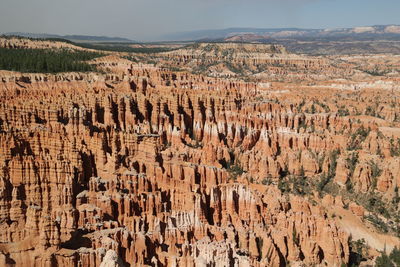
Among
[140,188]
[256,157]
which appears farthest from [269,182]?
[140,188]

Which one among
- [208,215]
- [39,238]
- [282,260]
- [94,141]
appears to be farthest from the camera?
[94,141]

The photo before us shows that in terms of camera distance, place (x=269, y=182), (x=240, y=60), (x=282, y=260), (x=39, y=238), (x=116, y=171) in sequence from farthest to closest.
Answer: (x=240, y=60) < (x=269, y=182) < (x=116, y=171) < (x=282, y=260) < (x=39, y=238)

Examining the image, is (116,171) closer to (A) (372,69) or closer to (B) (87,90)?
(B) (87,90)

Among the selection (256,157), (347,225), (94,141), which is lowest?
(347,225)

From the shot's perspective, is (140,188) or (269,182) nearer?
(140,188)

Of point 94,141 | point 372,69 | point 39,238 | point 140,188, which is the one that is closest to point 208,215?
point 140,188

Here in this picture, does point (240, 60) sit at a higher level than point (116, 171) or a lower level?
higher
